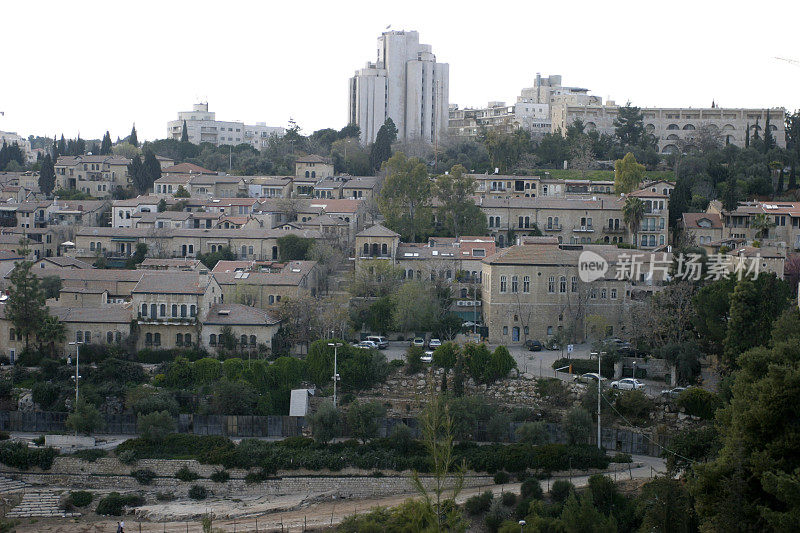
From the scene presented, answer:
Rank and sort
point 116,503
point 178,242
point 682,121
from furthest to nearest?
1. point 682,121
2. point 178,242
3. point 116,503

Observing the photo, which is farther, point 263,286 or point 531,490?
point 263,286

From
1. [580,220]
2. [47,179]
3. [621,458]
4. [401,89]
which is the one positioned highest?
[401,89]

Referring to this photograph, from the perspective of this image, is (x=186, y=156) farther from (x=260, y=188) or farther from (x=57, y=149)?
(x=260, y=188)

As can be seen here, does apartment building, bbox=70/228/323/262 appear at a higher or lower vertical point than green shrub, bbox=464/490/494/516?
higher

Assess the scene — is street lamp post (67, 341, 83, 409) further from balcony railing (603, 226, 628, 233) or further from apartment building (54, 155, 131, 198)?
apartment building (54, 155, 131, 198)

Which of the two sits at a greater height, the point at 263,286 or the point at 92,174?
the point at 92,174

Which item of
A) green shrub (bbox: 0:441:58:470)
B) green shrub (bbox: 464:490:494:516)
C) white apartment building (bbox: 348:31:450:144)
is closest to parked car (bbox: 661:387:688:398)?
green shrub (bbox: 464:490:494:516)

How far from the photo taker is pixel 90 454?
32844mm

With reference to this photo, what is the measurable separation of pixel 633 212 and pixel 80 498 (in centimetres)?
3084

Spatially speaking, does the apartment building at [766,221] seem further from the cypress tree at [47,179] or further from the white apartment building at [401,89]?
the white apartment building at [401,89]

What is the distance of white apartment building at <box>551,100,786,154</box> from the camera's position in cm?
8144

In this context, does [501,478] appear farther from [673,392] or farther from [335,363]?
[673,392]

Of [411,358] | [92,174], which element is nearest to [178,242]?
[411,358]

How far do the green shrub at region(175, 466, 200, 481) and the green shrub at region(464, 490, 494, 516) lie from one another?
8.90 metres
